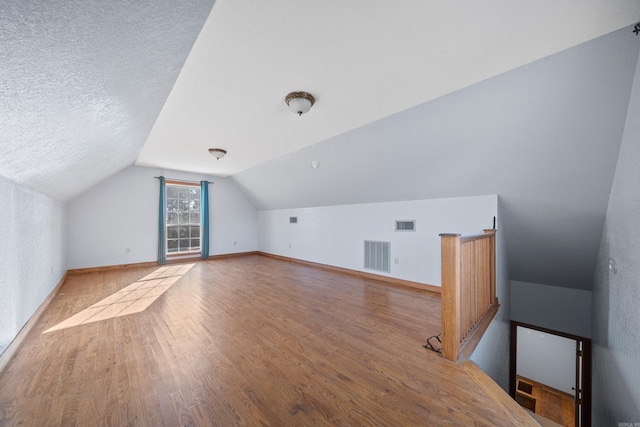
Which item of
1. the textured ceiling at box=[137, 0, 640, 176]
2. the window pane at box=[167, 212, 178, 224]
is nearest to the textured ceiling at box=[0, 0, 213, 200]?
the textured ceiling at box=[137, 0, 640, 176]

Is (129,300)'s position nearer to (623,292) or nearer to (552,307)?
(623,292)

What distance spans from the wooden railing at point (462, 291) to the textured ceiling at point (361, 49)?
55.2 inches

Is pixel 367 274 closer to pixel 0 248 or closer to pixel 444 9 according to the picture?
pixel 444 9

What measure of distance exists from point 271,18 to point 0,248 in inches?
106

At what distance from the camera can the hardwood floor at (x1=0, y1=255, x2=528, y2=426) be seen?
1.37 m

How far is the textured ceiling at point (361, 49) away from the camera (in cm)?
133

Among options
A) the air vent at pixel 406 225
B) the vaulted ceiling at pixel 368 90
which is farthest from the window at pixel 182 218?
the air vent at pixel 406 225

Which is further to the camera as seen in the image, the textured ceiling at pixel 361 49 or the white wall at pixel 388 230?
the white wall at pixel 388 230

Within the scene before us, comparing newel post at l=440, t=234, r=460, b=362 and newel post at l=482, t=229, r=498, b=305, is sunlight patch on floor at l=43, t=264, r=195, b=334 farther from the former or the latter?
newel post at l=482, t=229, r=498, b=305

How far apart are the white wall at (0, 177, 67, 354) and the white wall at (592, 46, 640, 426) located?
4.84m

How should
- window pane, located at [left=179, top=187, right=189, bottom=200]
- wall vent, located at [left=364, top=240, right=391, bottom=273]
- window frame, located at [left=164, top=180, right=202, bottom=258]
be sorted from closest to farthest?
1. wall vent, located at [left=364, top=240, right=391, bottom=273]
2. window frame, located at [left=164, top=180, right=202, bottom=258]
3. window pane, located at [left=179, top=187, right=189, bottom=200]

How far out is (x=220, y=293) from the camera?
3.56 m

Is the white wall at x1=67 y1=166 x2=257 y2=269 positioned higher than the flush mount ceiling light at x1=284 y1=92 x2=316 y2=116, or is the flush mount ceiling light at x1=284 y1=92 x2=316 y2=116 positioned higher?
the flush mount ceiling light at x1=284 y1=92 x2=316 y2=116

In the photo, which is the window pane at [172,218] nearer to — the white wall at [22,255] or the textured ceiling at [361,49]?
the white wall at [22,255]
